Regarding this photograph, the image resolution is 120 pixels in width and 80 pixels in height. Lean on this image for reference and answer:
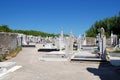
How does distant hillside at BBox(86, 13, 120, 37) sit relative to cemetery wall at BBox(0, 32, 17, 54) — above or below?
above

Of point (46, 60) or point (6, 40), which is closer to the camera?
point (46, 60)

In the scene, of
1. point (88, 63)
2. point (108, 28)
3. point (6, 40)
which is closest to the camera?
point (88, 63)

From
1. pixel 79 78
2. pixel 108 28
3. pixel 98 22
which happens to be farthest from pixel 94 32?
pixel 79 78

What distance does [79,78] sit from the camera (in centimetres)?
1037

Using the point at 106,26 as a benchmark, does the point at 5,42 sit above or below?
below

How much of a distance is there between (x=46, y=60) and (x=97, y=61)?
3.95 m

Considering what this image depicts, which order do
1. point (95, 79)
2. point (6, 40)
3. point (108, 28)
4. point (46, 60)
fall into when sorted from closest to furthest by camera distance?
point (95, 79) < point (46, 60) < point (6, 40) < point (108, 28)

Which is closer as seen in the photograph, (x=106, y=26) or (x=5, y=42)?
(x=5, y=42)

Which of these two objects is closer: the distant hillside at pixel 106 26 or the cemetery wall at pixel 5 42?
Result: the cemetery wall at pixel 5 42

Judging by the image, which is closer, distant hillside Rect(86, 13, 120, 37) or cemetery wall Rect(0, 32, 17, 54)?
cemetery wall Rect(0, 32, 17, 54)

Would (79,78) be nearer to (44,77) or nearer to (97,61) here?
(44,77)

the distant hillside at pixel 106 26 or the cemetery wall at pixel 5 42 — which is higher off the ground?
the distant hillside at pixel 106 26

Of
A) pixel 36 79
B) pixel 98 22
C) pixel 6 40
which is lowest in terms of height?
pixel 36 79

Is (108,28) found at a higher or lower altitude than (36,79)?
higher
